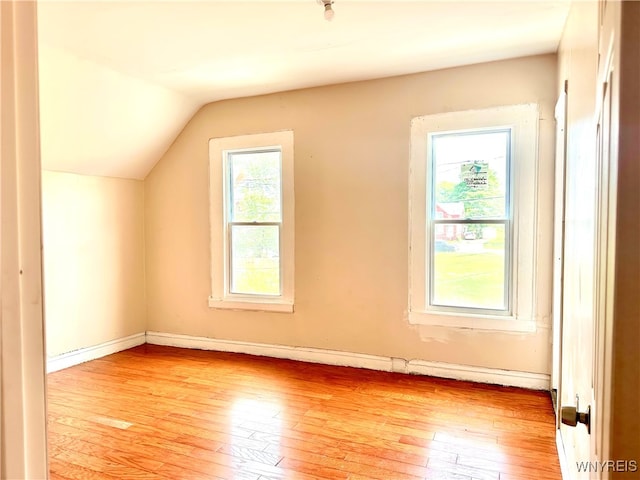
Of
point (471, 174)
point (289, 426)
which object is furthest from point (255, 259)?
point (471, 174)

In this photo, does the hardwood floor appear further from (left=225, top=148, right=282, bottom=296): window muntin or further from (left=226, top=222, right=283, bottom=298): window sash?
(left=225, top=148, right=282, bottom=296): window muntin

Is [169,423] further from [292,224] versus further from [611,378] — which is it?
[611,378]

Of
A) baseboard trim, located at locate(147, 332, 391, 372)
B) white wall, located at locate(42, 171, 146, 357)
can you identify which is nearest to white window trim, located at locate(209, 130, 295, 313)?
baseboard trim, located at locate(147, 332, 391, 372)

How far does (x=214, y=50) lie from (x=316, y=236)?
1.71 m

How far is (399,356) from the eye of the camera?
3.62m

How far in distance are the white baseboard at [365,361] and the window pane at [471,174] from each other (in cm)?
122

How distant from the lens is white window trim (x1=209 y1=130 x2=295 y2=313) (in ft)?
13.0

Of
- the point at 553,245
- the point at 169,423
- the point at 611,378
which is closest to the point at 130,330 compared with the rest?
the point at 169,423

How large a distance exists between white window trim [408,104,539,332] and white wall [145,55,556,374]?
0.06 m

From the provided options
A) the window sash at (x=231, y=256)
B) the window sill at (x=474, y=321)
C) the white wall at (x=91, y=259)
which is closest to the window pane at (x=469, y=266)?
the window sill at (x=474, y=321)

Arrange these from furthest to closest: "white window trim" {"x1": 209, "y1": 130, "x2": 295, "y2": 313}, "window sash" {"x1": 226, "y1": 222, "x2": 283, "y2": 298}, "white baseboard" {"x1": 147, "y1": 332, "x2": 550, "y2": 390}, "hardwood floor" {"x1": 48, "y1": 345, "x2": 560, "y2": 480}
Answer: "window sash" {"x1": 226, "y1": 222, "x2": 283, "y2": 298}
"white window trim" {"x1": 209, "y1": 130, "x2": 295, "y2": 313}
"white baseboard" {"x1": 147, "y1": 332, "x2": 550, "y2": 390}
"hardwood floor" {"x1": 48, "y1": 345, "x2": 560, "y2": 480}

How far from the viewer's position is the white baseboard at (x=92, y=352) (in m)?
3.78

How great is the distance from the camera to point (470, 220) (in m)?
3.40

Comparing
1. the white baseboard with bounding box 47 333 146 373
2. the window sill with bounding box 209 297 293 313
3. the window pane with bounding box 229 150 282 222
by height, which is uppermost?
the window pane with bounding box 229 150 282 222
